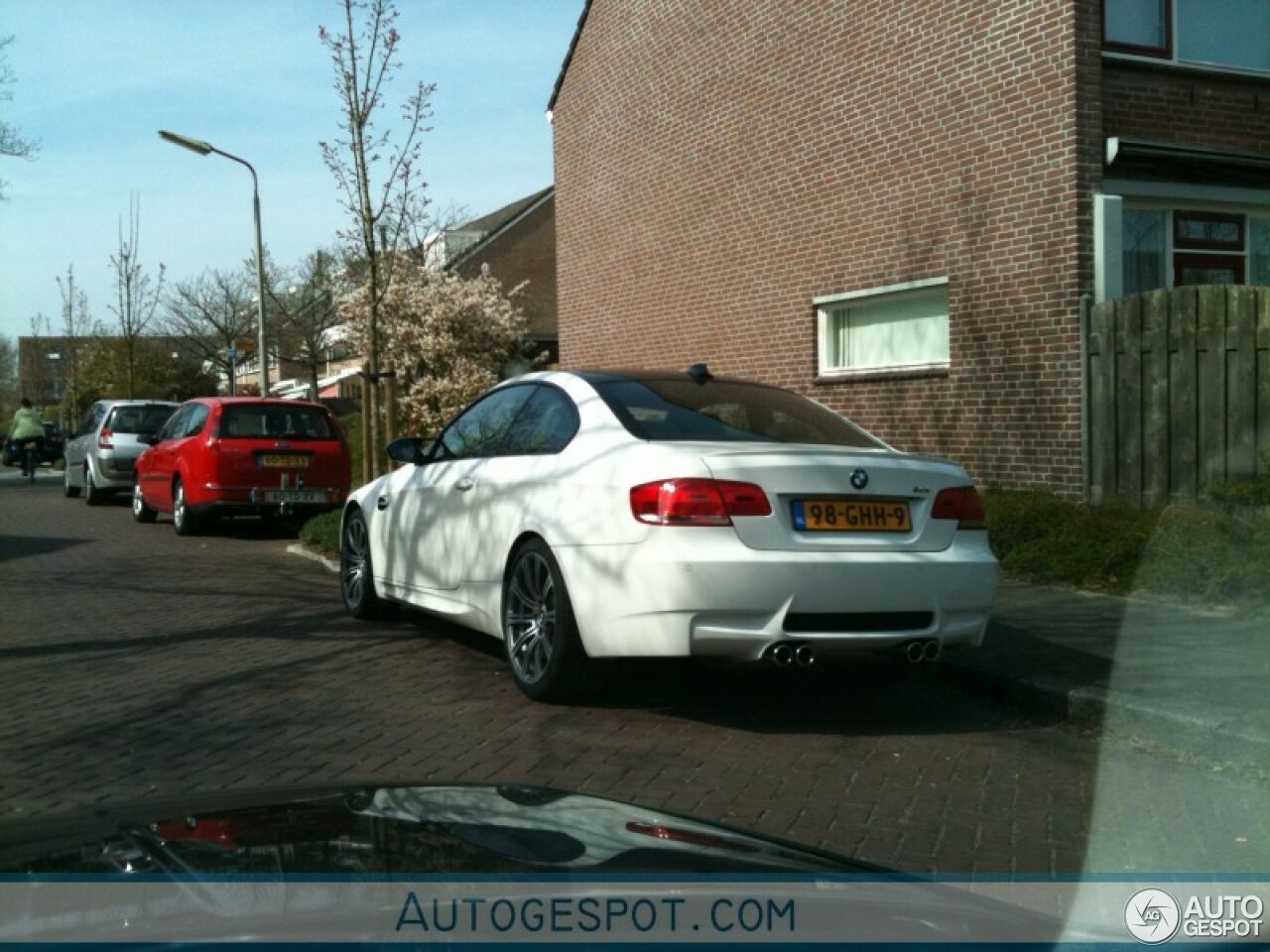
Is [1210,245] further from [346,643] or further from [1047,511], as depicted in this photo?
[346,643]

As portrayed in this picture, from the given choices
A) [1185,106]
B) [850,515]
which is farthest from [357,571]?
[1185,106]

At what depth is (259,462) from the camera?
1502cm

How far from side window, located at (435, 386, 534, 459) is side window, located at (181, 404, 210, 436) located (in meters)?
8.20

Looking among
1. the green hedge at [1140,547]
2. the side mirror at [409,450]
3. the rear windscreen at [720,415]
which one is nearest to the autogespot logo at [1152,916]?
the rear windscreen at [720,415]

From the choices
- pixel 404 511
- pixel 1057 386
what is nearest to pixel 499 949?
pixel 404 511

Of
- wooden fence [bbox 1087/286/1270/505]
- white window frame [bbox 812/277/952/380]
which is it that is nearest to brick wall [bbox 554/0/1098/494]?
white window frame [bbox 812/277/952/380]

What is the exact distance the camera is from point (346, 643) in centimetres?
833

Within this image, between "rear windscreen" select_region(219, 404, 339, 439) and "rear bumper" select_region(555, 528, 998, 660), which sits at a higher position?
"rear windscreen" select_region(219, 404, 339, 439)

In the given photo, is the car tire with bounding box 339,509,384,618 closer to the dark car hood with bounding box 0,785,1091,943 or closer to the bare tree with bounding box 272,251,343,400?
the dark car hood with bounding box 0,785,1091,943

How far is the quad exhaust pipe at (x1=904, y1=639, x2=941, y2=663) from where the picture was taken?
6.04 meters

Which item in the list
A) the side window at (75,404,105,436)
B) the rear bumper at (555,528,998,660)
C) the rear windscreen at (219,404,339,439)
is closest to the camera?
the rear bumper at (555,528,998,660)

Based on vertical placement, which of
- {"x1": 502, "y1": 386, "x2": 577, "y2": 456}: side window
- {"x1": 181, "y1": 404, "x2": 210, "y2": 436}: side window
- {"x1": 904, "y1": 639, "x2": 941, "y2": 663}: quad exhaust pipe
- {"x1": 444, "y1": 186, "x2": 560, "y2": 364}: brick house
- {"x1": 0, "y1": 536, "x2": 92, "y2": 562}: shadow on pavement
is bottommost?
{"x1": 0, "y1": 536, "x2": 92, "y2": 562}: shadow on pavement

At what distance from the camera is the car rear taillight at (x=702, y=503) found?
577cm

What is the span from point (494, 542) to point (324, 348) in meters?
43.4
